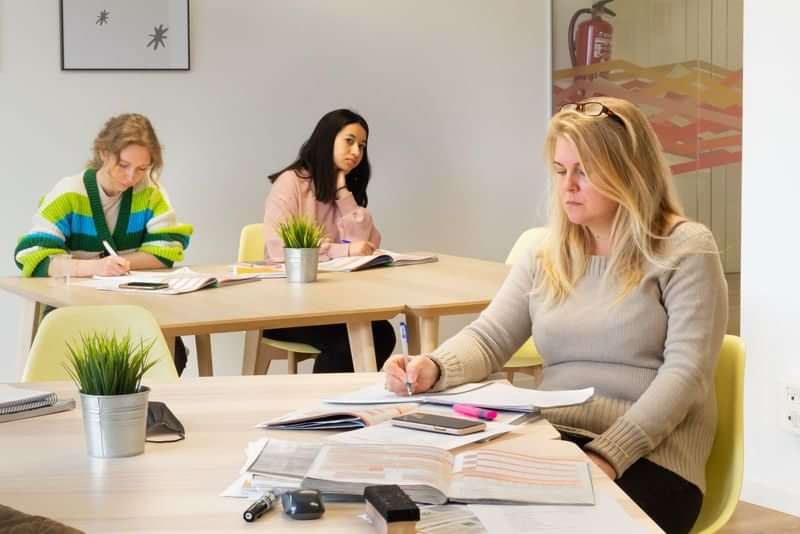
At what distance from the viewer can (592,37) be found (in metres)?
4.93

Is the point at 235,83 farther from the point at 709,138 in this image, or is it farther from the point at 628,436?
the point at 628,436

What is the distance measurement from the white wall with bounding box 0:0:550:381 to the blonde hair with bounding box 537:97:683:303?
259 cm

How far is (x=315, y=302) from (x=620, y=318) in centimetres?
107

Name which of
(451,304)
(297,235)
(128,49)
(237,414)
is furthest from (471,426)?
(128,49)

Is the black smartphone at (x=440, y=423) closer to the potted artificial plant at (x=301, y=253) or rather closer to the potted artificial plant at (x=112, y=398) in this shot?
the potted artificial plant at (x=112, y=398)

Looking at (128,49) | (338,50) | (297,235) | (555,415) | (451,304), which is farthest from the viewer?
(338,50)

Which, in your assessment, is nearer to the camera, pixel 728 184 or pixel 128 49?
pixel 728 184

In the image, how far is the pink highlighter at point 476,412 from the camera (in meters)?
1.62

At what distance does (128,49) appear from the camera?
14.9ft

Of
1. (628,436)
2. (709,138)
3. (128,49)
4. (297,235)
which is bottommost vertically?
(628,436)

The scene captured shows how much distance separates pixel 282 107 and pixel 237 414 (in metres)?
3.28

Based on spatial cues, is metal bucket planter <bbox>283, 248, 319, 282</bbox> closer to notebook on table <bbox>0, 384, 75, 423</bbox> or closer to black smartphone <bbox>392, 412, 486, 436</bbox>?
notebook on table <bbox>0, 384, 75, 423</bbox>

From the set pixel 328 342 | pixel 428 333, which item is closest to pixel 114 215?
pixel 328 342

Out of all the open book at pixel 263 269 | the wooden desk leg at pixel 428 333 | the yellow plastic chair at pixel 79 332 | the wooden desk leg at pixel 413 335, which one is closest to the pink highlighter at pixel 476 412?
the yellow plastic chair at pixel 79 332
